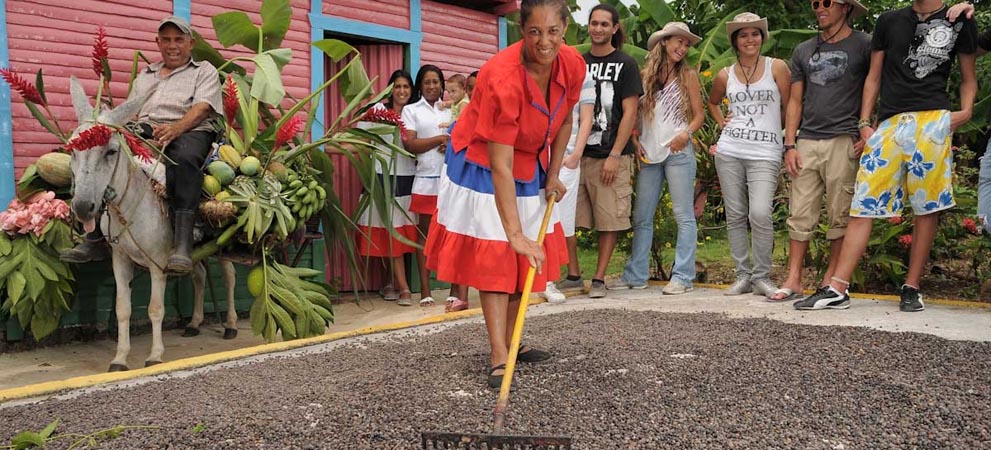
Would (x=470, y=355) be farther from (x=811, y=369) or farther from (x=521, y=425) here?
(x=811, y=369)

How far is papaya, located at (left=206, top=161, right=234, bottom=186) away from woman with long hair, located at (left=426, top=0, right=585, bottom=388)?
5.40ft

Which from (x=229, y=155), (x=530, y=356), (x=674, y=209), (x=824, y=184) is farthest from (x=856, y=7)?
(x=229, y=155)

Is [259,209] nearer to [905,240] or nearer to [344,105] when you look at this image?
[344,105]

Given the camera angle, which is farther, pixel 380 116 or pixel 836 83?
pixel 380 116

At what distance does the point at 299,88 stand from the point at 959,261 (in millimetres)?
5247

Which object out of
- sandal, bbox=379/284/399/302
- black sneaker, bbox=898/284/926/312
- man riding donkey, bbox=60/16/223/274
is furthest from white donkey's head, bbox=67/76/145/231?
black sneaker, bbox=898/284/926/312

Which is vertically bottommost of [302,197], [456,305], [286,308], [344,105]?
[456,305]

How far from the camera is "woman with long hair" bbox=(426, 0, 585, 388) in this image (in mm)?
2945

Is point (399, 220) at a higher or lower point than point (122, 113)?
lower

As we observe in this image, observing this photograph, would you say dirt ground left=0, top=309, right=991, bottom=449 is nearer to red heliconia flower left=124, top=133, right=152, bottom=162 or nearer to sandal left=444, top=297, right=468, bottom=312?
red heliconia flower left=124, top=133, right=152, bottom=162

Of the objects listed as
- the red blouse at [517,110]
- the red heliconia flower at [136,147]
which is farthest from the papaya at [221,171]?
the red blouse at [517,110]

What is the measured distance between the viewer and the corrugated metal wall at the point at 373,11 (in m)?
6.35

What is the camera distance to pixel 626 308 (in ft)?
16.7

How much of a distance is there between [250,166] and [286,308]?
0.81m
